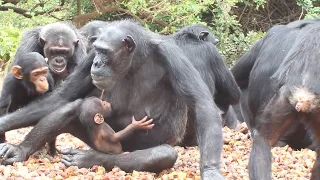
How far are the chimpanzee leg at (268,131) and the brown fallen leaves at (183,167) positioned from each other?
64 cm

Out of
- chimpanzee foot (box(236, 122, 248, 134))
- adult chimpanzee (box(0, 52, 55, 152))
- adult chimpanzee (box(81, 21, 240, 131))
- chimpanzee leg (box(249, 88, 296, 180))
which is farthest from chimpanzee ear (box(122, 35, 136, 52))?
chimpanzee foot (box(236, 122, 248, 134))

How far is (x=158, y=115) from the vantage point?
16.4ft

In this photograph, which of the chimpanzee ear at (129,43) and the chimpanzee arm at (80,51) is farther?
the chimpanzee arm at (80,51)

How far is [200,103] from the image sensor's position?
4.42 m

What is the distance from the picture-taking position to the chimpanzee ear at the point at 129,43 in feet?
15.5

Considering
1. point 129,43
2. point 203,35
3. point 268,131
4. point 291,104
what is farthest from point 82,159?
point 203,35

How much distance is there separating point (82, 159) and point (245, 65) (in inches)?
109

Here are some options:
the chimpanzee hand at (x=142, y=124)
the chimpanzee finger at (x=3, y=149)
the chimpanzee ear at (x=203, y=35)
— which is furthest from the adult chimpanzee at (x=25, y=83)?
the chimpanzee ear at (x=203, y=35)

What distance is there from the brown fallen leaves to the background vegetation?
4.48 m

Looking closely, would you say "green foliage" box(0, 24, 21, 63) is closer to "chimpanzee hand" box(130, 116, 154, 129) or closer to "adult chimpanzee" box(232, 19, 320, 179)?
"chimpanzee hand" box(130, 116, 154, 129)

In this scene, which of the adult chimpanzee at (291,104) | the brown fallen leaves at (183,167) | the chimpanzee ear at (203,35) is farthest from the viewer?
the chimpanzee ear at (203,35)

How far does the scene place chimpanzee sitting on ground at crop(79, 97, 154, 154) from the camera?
4.80m

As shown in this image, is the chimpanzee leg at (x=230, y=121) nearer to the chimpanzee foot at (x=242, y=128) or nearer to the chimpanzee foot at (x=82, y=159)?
the chimpanzee foot at (x=242, y=128)

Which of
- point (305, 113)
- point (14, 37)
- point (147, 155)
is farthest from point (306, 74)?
point (14, 37)
